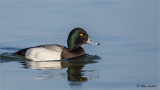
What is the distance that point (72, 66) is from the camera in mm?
9555

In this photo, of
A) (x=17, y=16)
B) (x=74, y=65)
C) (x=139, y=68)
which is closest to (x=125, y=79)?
(x=139, y=68)

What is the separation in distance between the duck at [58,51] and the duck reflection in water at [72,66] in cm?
22

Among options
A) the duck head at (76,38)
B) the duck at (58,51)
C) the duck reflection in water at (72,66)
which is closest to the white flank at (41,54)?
the duck at (58,51)

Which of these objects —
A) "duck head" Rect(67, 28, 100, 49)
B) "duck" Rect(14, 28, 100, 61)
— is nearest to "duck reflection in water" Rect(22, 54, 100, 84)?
"duck" Rect(14, 28, 100, 61)

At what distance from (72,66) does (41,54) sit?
1.31 m

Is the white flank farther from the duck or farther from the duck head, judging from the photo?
the duck head

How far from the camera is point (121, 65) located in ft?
31.3

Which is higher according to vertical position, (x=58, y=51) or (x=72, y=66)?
(x=58, y=51)

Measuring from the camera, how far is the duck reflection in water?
27.4ft

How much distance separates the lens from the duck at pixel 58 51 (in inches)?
415

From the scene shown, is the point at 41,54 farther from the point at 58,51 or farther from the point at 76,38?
the point at 76,38

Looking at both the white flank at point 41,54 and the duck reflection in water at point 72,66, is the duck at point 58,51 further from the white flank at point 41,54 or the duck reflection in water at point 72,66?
the duck reflection in water at point 72,66

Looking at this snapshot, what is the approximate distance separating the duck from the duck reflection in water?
216mm

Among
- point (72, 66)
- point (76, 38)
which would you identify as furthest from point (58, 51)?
point (72, 66)
